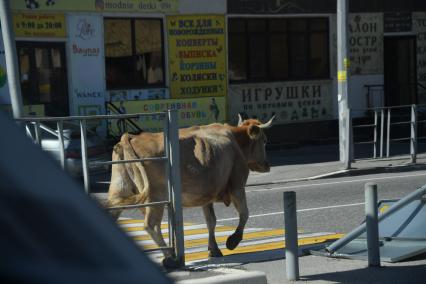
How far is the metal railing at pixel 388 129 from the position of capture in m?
18.9

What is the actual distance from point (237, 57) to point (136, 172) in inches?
662

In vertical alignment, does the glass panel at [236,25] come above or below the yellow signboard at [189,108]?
above

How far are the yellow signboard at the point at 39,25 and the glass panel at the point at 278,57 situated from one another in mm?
6942

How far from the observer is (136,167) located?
8.16 m

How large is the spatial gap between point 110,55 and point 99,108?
1601mm

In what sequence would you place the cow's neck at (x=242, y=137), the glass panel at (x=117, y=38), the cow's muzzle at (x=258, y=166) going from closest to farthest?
the cow's neck at (x=242, y=137) → the cow's muzzle at (x=258, y=166) → the glass panel at (x=117, y=38)

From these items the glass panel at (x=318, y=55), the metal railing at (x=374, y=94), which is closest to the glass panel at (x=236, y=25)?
the glass panel at (x=318, y=55)

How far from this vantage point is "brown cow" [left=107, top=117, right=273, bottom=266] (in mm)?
8141

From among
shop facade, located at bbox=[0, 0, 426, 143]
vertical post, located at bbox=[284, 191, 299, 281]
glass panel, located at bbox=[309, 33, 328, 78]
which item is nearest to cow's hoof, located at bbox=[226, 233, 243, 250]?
vertical post, located at bbox=[284, 191, 299, 281]

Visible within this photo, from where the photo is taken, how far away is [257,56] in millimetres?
25094

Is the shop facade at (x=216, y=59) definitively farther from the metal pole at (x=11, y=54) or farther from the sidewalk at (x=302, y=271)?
the sidewalk at (x=302, y=271)

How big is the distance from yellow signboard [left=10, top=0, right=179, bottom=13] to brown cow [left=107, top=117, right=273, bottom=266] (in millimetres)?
11659

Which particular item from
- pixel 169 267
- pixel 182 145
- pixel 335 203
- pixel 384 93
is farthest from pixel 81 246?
pixel 384 93

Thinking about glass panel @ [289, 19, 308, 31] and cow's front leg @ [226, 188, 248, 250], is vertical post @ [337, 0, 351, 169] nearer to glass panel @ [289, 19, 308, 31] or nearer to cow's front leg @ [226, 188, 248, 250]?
glass panel @ [289, 19, 308, 31]
